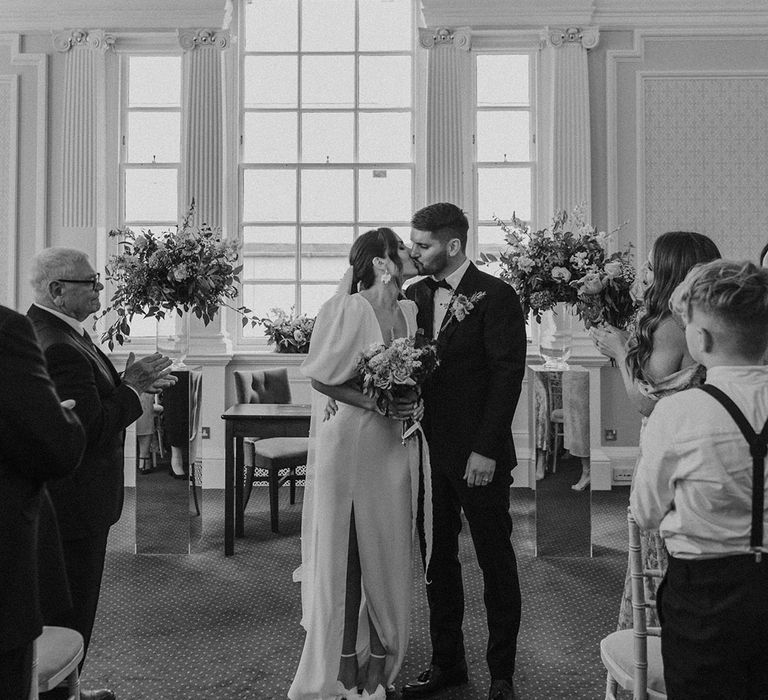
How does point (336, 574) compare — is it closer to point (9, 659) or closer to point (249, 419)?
point (9, 659)

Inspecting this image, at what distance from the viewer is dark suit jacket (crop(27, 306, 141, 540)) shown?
2475 mm

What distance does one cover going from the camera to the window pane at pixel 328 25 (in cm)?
745

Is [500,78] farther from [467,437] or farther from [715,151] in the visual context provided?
[467,437]

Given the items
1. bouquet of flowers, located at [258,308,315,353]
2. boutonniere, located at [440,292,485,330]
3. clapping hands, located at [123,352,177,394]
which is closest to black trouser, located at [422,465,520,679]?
boutonniere, located at [440,292,485,330]

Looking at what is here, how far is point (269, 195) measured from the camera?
7457 millimetres

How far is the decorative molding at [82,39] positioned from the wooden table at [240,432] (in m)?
4.17


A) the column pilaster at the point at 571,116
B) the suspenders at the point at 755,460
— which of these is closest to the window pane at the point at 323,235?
the column pilaster at the point at 571,116

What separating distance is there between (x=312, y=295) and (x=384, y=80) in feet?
7.26

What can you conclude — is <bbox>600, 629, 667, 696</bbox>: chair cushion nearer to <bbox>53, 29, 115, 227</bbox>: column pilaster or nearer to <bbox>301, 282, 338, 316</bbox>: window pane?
<bbox>301, 282, 338, 316</bbox>: window pane

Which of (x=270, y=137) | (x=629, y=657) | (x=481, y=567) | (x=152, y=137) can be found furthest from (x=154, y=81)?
(x=629, y=657)

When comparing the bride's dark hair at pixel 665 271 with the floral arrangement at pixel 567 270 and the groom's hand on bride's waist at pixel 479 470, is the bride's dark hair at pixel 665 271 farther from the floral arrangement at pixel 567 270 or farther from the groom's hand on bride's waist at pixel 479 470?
the floral arrangement at pixel 567 270

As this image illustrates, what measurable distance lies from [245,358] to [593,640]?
434 centimetres

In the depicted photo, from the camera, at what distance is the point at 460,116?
6992mm

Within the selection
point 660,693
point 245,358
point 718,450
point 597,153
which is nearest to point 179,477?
point 245,358
